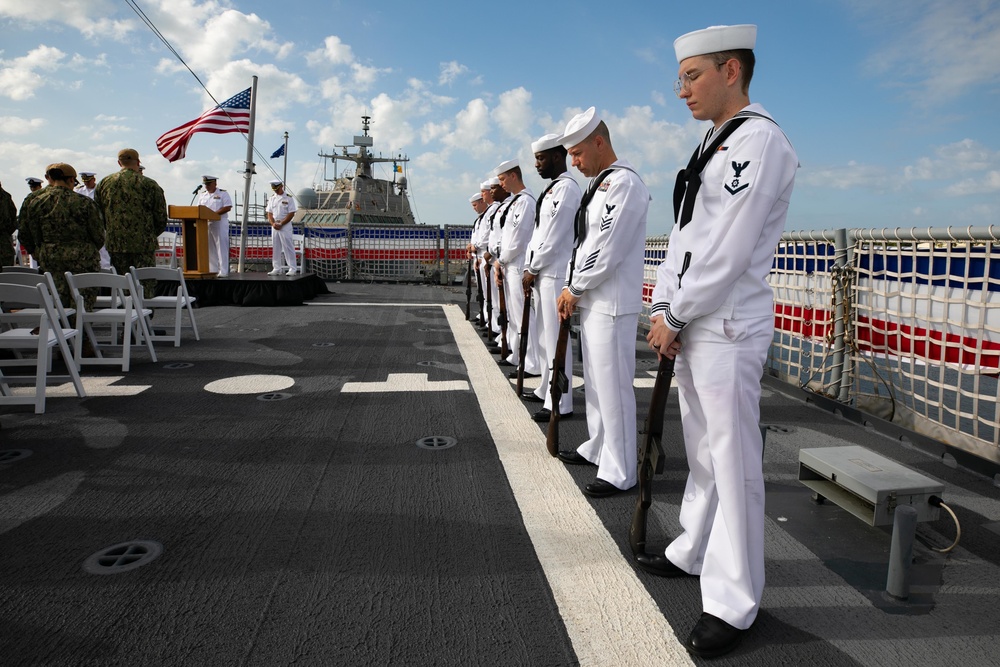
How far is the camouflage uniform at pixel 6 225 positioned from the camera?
6.47 m

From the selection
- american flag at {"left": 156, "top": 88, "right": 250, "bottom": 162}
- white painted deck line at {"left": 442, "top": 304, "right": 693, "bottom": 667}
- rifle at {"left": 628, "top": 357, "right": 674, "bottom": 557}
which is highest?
american flag at {"left": 156, "top": 88, "right": 250, "bottom": 162}

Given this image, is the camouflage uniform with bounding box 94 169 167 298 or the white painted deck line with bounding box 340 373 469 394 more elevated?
the camouflage uniform with bounding box 94 169 167 298

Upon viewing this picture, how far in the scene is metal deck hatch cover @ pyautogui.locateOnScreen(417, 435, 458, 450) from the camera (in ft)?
12.4

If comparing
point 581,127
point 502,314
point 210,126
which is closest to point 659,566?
point 581,127

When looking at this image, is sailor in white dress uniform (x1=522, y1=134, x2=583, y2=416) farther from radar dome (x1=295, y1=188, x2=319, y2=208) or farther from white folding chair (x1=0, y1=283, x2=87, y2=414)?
radar dome (x1=295, y1=188, x2=319, y2=208)

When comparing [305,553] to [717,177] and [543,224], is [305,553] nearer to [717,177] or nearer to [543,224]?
[717,177]

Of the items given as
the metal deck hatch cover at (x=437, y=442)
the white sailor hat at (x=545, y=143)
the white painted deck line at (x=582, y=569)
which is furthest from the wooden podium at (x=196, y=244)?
the white painted deck line at (x=582, y=569)

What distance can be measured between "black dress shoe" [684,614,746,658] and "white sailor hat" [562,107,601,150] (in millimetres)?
2404

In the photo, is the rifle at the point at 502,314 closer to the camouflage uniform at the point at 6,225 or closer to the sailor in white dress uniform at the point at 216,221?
the camouflage uniform at the point at 6,225

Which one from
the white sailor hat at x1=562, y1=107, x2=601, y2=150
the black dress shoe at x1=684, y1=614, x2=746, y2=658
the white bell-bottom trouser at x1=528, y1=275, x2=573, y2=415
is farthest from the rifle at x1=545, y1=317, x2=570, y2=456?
the black dress shoe at x1=684, y1=614, x2=746, y2=658

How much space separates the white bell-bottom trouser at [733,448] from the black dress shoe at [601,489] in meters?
1.05

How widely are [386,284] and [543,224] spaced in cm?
1303

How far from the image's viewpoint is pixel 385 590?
2.21m

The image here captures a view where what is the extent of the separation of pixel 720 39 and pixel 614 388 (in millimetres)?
1793
